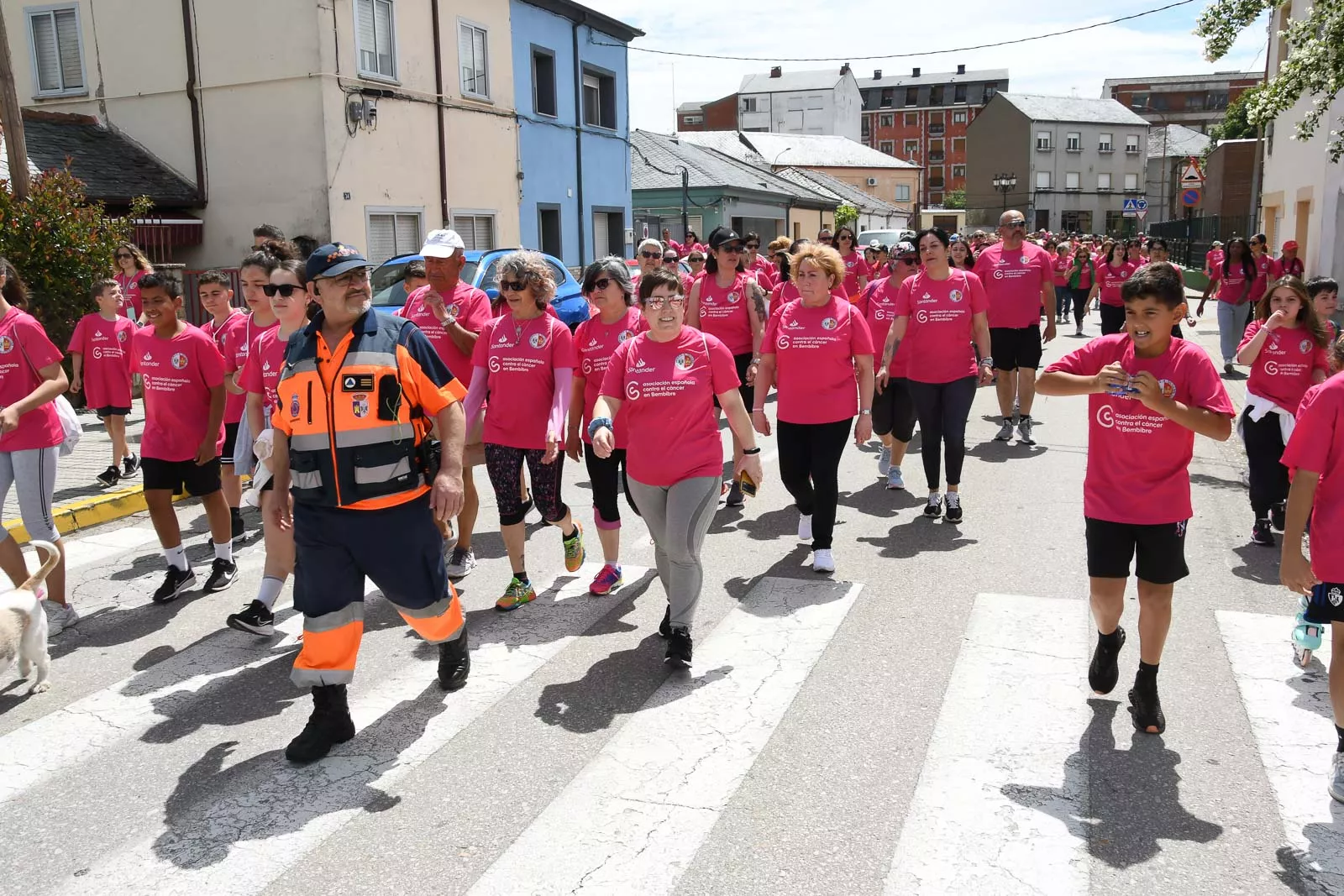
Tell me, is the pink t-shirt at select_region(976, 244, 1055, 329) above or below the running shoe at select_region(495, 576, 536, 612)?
above

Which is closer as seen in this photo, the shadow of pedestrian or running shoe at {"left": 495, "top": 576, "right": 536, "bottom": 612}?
the shadow of pedestrian

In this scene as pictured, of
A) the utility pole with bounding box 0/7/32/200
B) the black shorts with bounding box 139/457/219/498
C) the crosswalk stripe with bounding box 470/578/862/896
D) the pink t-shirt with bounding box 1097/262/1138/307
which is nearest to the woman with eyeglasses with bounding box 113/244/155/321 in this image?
the utility pole with bounding box 0/7/32/200

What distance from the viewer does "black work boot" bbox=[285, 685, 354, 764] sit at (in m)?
4.21

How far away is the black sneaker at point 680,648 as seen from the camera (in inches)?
198

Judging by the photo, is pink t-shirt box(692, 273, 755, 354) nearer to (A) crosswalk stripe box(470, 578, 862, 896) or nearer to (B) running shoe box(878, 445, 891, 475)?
(B) running shoe box(878, 445, 891, 475)

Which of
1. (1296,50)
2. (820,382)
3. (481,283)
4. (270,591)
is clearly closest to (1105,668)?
(820,382)

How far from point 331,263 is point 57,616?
2.99m

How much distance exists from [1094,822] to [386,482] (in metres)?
2.77

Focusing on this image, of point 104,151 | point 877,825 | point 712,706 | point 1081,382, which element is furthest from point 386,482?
point 104,151

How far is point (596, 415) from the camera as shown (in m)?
5.14

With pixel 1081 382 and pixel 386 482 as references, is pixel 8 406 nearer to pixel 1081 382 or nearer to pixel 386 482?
pixel 386 482

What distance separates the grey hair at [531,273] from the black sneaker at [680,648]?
6.44 ft

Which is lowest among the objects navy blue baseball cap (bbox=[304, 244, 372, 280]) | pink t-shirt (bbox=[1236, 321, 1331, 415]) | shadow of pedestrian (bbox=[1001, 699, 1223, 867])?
shadow of pedestrian (bbox=[1001, 699, 1223, 867])

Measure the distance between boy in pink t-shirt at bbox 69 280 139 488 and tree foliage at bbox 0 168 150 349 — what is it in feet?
10.7
